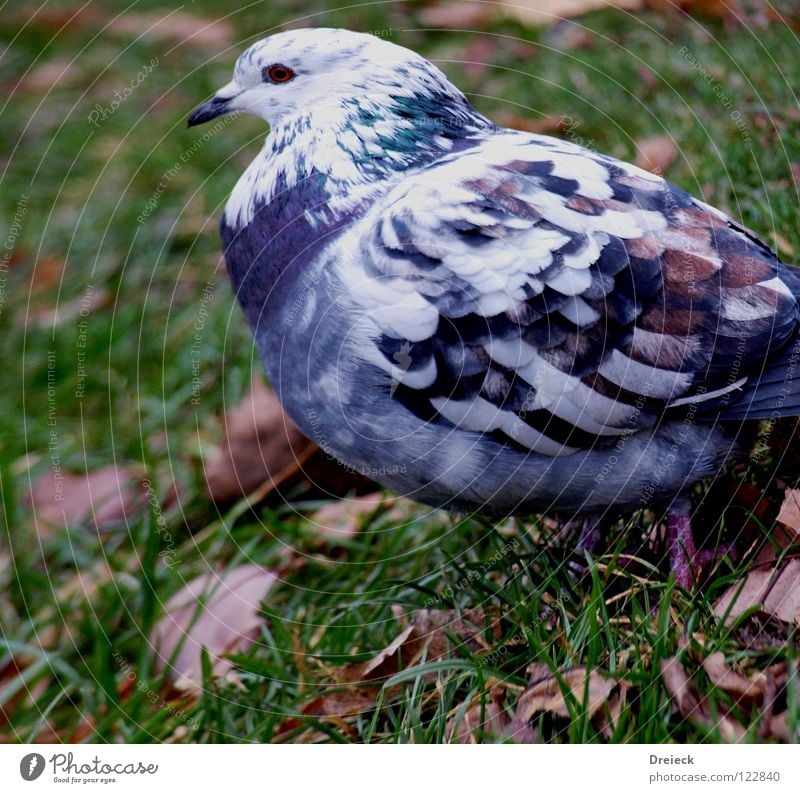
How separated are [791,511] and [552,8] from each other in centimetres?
361

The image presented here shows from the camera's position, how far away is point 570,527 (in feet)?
10.7

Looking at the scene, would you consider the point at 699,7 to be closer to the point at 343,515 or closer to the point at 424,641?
the point at 343,515

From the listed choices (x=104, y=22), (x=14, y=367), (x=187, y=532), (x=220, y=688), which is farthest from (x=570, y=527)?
(x=104, y=22)

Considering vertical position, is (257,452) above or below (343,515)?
above

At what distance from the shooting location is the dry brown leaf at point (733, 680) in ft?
7.95

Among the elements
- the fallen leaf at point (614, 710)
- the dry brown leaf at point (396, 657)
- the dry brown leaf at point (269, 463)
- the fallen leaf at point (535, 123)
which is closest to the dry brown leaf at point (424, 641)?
the dry brown leaf at point (396, 657)

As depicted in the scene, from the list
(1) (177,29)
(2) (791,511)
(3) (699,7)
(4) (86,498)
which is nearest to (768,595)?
(2) (791,511)

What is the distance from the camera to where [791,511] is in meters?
2.75

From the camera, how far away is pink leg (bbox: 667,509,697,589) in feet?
9.19
